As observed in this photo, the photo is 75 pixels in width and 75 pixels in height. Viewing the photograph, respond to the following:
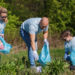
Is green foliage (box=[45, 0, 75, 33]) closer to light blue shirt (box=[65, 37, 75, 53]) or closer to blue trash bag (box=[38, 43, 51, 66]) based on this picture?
light blue shirt (box=[65, 37, 75, 53])

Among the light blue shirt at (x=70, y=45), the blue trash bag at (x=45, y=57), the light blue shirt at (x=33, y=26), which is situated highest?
the light blue shirt at (x=33, y=26)

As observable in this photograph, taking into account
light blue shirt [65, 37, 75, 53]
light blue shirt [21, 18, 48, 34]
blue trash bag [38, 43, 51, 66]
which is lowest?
blue trash bag [38, 43, 51, 66]

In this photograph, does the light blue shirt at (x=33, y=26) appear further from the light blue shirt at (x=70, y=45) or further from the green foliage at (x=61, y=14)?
the green foliage at (x=61, y=14)

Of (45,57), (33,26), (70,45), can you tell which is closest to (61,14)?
(70,45)

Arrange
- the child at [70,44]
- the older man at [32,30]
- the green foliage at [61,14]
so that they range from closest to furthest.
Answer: the older man at [32,30] → the child at [70,44] → the green foliage at [61,14]

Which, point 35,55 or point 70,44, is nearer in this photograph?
point 35,55

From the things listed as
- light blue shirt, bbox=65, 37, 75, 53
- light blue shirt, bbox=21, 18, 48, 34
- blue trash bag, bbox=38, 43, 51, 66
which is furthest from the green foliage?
light blue shirt, bbox=21, 18, 48, 34

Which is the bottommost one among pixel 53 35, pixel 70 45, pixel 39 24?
pixel 53 35

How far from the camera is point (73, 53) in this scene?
19.4 feet

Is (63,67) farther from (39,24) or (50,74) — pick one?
(39,24)

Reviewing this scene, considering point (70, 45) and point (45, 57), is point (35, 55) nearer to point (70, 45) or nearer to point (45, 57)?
point (45, 57)

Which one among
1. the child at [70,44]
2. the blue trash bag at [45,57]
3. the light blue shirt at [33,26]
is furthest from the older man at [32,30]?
the child at [70,44]

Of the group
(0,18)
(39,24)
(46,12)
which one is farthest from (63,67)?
(46,12)

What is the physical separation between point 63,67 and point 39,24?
1036mm
